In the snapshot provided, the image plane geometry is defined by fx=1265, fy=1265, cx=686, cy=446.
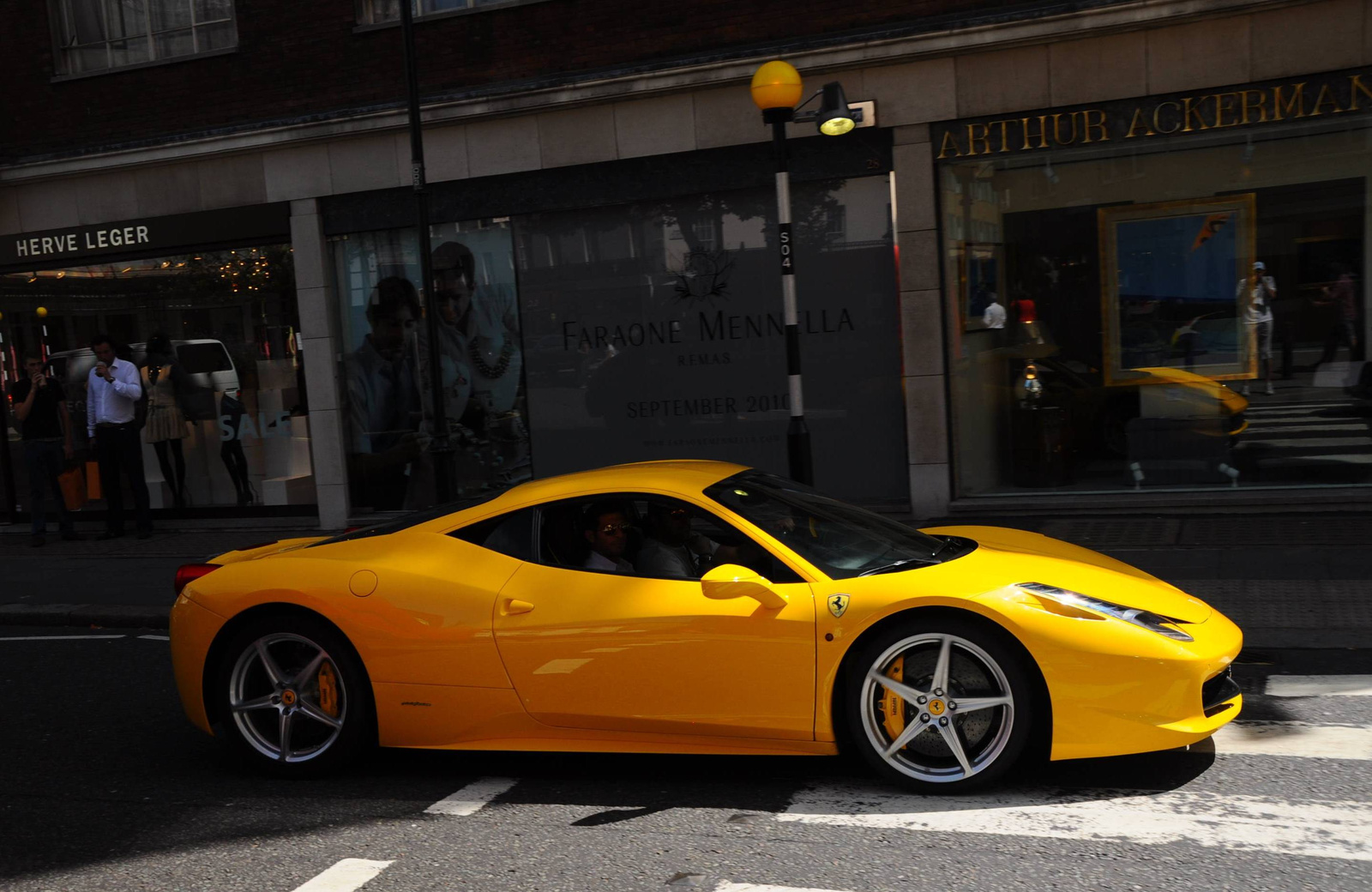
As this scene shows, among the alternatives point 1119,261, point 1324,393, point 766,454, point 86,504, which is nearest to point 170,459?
point 86,504

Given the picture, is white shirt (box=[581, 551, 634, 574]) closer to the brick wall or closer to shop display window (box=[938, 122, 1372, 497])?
shop display window (box=[938, 122, 1372, 497])

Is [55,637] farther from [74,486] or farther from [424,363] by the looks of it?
[74,486]

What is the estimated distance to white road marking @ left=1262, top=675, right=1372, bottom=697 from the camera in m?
5.99

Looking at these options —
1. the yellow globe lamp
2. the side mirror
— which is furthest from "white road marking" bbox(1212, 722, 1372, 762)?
the yellow globe lamp

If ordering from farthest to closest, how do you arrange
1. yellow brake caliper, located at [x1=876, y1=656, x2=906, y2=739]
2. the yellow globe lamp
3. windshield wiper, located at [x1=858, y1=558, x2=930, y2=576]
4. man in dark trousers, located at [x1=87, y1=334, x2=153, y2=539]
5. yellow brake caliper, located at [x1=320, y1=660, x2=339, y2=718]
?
1. man in dark trousers, located at [x1=87, y1=334, x2=153, y2=539]
2. the yellow globe lamp
3. yellow brake caliper, located at [x1=320, y1=660, x2=339, y2=718]
4. windshield wiper, located at [x1=858, y1=558, x2=930, y2=576]
5. yellow brake caliper, located at [x1=876, y1=656, x2=906, y2=739]

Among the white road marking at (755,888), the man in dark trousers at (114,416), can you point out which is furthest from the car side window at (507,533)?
the man in dark trousers at (114,416)

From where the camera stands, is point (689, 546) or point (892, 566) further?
point (689, 546)

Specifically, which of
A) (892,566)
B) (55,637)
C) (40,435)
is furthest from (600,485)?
(40,435)

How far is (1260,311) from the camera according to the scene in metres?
11.0

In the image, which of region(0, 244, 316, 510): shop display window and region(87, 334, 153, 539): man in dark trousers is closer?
region(87, 334, 153, 539): man in dark trousers

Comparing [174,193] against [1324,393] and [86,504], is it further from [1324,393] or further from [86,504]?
[1324,393]

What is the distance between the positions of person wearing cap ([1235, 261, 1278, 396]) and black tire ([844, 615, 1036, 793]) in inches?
296

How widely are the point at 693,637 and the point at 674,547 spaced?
0.59 meters

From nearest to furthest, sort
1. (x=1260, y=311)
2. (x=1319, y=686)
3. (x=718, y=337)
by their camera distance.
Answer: (x=1319, y=686), (x=1260, y=311), (x=718, y=337)
